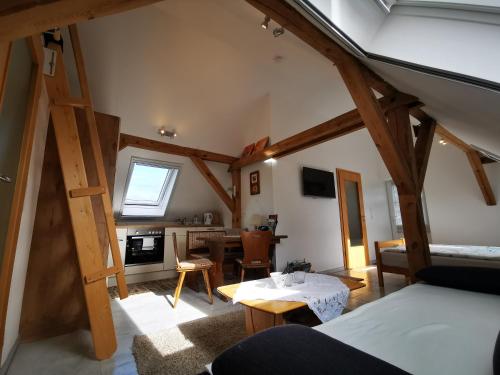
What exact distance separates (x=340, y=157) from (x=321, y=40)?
12.3ft

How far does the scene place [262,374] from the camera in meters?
0.54

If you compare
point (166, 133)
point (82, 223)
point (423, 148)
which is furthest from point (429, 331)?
point (166, 133)

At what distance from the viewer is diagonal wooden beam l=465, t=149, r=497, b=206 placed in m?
3.62

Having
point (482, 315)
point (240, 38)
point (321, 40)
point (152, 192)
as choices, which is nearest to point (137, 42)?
point (240, 38)

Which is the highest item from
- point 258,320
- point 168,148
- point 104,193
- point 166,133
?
point 166,133

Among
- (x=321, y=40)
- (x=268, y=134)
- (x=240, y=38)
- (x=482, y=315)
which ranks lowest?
(x=482, y=315)

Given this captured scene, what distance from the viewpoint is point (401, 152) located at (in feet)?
6.56

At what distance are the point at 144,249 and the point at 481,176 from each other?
19.5 feet

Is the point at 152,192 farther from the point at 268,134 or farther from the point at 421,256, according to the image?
the point at 421,256

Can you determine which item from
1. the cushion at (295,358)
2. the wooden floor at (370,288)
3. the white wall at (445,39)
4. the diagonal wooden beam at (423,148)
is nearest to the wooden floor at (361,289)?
the wooden floor at (370,288)

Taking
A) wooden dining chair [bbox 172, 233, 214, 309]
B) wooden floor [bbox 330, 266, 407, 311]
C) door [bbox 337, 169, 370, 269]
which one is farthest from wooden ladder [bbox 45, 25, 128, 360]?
door [bbox 337, 169, 370, 269]

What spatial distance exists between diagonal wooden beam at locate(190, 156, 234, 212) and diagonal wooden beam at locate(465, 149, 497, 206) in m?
4.23

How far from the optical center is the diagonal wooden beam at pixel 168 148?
3524mm

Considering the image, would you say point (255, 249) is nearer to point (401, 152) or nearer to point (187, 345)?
point (187, 345)
